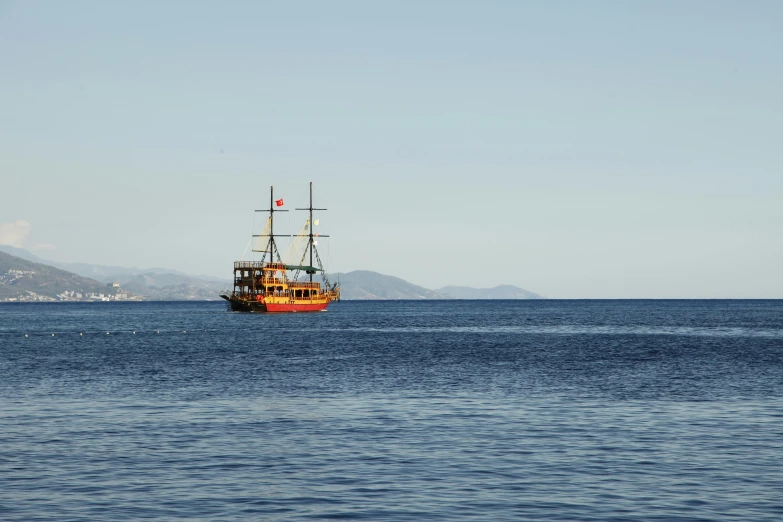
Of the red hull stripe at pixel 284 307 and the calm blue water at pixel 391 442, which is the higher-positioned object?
the red hull stripe at pixel 284 307

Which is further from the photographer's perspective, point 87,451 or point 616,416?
point 616,416

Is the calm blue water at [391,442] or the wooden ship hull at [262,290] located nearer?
the calm blue water at [391,442]

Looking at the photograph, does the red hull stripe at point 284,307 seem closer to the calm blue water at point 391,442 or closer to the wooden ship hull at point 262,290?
the wooden ship hull at point 262,290

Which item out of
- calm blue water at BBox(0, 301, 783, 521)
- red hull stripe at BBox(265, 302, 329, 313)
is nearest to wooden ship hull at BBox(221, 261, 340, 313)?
red hull stripe at BBox(265, 302, 329, 313)

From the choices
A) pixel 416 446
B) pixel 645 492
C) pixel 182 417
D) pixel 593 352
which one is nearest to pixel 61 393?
pixel 182 417

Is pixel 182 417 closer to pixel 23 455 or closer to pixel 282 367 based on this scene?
pixel 23 455

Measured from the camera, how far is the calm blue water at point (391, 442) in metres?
22.1

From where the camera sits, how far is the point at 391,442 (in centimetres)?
3030

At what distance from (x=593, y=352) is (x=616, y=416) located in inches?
1745

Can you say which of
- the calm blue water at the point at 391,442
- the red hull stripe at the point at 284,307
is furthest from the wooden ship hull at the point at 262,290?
the calm blue water at the point at 391,442

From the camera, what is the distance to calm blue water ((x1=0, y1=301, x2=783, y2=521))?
871 inches

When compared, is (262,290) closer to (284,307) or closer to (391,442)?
(284,307)

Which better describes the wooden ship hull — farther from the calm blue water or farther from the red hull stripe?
the calm blue water

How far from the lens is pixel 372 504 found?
72.3ft
